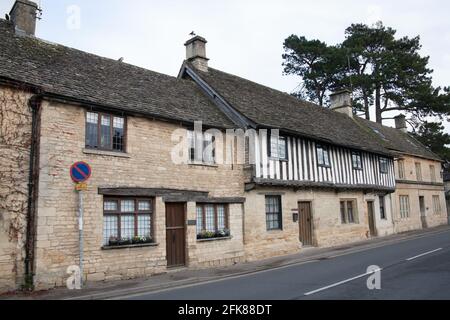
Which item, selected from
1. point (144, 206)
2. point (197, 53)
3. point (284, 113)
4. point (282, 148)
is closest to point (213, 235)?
point (144, 206)

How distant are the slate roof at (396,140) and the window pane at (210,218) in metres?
16.9

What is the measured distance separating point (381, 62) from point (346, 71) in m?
3.39

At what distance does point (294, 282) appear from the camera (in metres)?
9.69

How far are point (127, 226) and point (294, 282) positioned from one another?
17.6 ft

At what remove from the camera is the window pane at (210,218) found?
47.7 ft

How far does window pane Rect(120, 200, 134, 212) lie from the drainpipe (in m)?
2.59

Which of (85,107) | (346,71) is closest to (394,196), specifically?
(346,71)

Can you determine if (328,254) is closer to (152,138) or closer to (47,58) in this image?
(152,138)

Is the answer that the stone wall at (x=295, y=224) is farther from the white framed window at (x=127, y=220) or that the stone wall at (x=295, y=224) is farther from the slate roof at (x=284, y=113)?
the white framed window at (x=127, y=220)

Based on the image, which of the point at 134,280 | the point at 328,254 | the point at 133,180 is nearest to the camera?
the point at 134,280

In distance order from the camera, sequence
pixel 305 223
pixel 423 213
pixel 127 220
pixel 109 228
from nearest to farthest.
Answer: pixel 109 228, pixel 127 220, pixel 305 223, pixel 423 213

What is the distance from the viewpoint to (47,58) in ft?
43.0

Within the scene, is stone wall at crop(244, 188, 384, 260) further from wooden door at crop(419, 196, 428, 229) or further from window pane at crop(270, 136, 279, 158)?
wooden door at crop(419, 196, 428, 229)

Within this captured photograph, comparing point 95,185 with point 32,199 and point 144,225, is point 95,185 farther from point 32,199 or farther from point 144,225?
point 144,225
